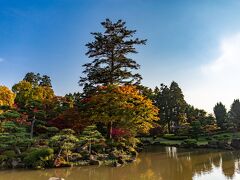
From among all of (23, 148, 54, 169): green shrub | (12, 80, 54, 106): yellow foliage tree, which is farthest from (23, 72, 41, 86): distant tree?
(23, 148, 54, 169): green shrub

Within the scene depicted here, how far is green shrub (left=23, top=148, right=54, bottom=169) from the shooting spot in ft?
57.0

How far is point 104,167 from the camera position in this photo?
17391mm

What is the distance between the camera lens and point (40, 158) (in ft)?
57.1

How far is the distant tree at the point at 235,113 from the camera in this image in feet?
133

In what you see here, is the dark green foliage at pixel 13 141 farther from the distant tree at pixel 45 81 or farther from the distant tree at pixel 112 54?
the distant tree at pixel 45 81

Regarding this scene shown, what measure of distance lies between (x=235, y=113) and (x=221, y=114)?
227 centimetres

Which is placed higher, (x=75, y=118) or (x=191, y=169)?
(x=75, y=118)

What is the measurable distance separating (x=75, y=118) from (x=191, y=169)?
458 inches

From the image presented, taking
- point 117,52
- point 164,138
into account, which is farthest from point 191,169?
point 164,138

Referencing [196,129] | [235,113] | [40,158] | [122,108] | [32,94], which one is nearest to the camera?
[40,158]

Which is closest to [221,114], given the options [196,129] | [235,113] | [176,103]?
[235,113]

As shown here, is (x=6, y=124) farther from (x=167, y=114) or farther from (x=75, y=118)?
(x=167, y=114)

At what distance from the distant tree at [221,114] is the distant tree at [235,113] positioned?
1045mm

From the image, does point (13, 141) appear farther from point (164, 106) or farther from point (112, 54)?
point (164, 106)
